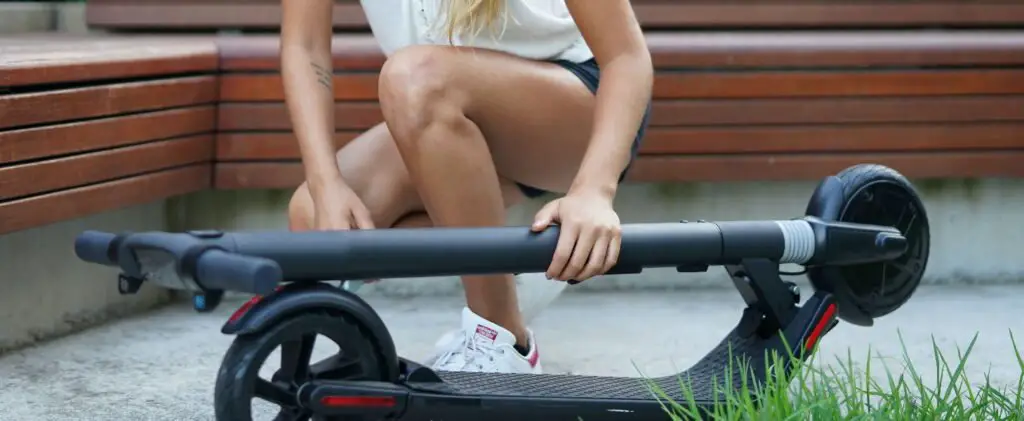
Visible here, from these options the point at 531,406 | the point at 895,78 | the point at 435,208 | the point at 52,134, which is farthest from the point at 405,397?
the point at 895,78

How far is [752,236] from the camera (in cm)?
195

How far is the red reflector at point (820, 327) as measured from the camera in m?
2.04

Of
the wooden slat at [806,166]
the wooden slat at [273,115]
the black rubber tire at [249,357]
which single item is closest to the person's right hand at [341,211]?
the black rubber tire at [249,357]

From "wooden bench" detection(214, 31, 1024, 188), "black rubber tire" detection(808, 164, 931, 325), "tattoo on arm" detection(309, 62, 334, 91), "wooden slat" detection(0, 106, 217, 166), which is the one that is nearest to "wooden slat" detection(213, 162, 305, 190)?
"wooden bench" detection(214, 31, 1024, 188)

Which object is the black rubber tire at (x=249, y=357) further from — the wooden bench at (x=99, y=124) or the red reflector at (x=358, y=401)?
the wooden bench at (x=99, y=124)

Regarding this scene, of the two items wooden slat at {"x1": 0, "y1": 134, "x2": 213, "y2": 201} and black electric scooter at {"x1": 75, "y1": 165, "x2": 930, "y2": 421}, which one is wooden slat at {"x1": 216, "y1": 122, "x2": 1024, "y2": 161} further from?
black electric scooter at {"x1": 75, "y1": 165, "x2": 930, "y2": 421}

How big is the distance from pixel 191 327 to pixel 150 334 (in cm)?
11

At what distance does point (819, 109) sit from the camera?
11.3ft

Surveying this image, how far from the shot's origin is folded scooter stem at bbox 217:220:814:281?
1.70m

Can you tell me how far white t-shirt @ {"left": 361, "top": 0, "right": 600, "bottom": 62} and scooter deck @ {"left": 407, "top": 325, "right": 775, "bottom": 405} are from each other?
1.79 feet

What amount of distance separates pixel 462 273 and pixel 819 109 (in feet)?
6.25

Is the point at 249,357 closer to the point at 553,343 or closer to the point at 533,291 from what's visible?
the point at 533,291

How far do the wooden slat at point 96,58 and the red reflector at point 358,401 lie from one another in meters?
1.19

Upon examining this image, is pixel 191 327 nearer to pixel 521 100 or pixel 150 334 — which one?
pixel 150 334
